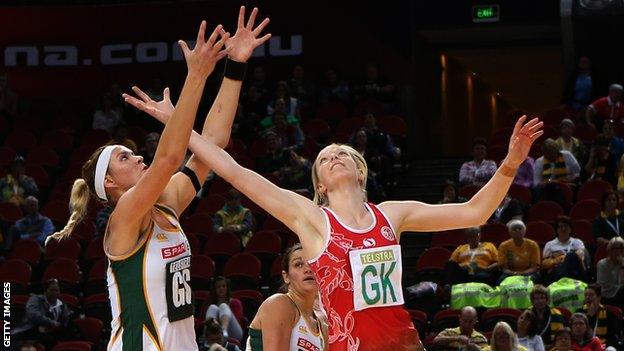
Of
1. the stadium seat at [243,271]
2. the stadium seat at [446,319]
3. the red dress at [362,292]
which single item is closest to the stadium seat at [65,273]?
the stadium seat at [243,271]

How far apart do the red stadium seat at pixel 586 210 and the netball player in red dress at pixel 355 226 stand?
8776mm

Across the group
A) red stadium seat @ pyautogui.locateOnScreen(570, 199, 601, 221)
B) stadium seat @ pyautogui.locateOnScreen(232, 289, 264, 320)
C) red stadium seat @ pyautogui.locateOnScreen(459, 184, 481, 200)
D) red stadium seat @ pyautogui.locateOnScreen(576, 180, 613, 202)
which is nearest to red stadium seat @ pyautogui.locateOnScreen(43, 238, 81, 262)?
stadium seat @ pyautogui.locateOnScreen(232, 289, 264, 320)

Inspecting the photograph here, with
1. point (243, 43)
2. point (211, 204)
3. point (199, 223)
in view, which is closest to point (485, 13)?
point (211, 204)

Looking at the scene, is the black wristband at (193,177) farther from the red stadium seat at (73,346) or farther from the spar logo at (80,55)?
the spar logo at (80,55)

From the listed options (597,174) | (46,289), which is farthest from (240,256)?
(597,174)

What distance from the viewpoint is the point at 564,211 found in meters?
14.6

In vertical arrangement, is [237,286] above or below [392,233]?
below

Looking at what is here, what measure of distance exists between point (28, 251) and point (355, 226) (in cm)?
1105

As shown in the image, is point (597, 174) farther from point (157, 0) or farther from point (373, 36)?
point (157, 0)

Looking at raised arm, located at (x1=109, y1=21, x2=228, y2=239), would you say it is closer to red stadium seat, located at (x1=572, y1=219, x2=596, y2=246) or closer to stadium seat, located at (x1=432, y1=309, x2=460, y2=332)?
stadium seat, located at (x1=432, y1=309, x2=460, y2=332)

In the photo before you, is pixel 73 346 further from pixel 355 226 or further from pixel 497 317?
pixel 355 226

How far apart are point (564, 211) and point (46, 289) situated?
20.1 feet

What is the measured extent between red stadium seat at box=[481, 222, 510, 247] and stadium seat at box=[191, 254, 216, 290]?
316cm

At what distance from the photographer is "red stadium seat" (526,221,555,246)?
13.8 metres
